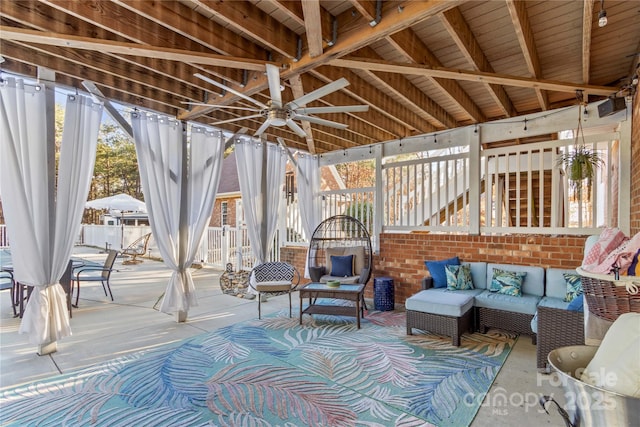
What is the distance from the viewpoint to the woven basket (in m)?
1.22

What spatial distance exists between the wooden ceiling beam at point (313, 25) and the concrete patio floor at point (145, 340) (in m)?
3.00

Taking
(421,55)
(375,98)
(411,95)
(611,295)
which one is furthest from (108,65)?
(611,295)

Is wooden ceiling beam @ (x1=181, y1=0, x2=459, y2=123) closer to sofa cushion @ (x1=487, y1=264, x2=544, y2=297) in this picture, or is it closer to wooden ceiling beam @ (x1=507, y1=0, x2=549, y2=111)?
wooden ceiling beam @ (x1=507, y1=0, x2=549, y2=111)

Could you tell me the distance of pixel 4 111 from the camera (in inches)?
120

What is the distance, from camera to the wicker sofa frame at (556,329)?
2703 millimetres

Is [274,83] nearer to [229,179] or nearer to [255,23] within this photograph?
[255,23]

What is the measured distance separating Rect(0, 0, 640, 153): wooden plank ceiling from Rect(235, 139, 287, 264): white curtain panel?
1484 millimetres

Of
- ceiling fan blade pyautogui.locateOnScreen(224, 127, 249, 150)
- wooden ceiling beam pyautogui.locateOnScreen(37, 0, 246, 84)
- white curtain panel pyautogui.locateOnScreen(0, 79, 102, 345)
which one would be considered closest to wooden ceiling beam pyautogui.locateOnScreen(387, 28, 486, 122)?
wooden ceiling beam pyautogui.locateOnScreen(37, 0, 246, 84)

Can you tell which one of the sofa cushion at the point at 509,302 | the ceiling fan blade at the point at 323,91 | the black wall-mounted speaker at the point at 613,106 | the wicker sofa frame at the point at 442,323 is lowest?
the wicker sofa frame at the point at 442,323

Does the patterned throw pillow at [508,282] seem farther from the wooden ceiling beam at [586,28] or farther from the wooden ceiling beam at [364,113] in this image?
the wooden ceiling beam at [364,113]

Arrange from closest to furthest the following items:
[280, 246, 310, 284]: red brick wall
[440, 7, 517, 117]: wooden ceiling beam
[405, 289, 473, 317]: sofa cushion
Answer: [440, 7, 517, 117]: wooden ceiling beam → [405, 289, 473, 317]: sofa cushion → [280, 246, 310, 284]: red brick wall

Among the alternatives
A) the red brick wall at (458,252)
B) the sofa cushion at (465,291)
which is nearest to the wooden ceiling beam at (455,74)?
the red brick wall at (458,252)

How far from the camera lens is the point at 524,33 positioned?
2492mm

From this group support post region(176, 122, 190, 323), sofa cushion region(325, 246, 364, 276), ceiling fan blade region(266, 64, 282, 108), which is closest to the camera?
ceiling fan blade region(266, 64, 282, 108)
